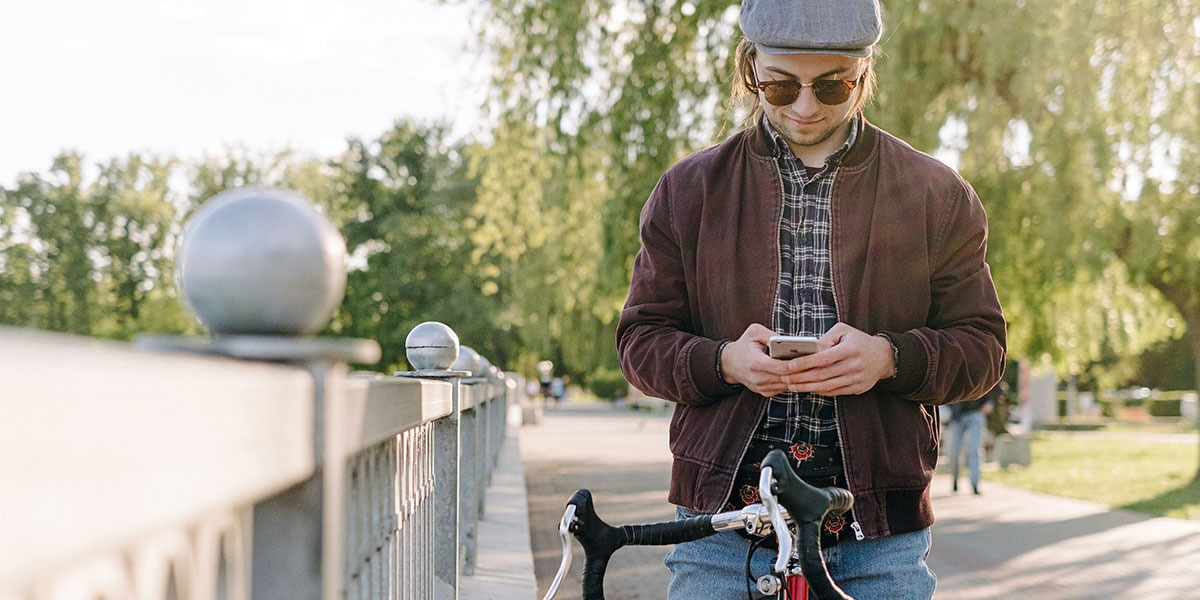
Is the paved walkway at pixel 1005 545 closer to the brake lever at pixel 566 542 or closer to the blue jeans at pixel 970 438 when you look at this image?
the blue jeans at pixel 970 438

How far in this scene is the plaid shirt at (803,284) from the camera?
2.48 m

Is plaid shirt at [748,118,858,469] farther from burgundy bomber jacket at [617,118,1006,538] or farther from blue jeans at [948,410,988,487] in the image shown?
blue jeans at [948,410,988,487]

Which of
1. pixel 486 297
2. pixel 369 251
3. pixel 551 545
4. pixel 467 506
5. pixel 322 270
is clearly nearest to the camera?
pixel 322 270

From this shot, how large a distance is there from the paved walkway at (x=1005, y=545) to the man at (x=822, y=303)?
5.04 meters

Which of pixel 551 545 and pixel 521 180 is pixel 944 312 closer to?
pixel 551 545

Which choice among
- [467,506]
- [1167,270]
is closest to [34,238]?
[1167,270]

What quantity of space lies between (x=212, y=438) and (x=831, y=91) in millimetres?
1836

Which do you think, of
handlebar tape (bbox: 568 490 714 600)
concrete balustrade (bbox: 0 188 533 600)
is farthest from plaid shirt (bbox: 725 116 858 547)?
concrete balustrade (bbox: 0 188 533 600)

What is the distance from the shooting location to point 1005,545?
1031cm

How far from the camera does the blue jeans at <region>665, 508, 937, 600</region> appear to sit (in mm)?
2453

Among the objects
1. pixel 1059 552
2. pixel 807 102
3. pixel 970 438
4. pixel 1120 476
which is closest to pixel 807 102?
pixel 807 102

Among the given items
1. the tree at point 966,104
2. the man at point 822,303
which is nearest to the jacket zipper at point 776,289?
the man at point 822,303

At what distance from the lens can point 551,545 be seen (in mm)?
9906

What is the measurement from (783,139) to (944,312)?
47cm
